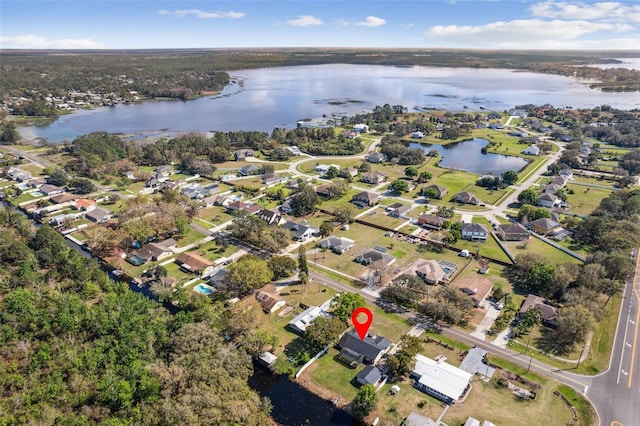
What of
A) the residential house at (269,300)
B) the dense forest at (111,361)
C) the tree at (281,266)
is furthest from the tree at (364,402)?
the tree at (281,266)

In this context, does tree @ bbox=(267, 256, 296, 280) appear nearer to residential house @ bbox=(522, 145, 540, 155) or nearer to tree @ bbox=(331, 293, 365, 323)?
tree @ bbox=(331, 293, 365, 323)

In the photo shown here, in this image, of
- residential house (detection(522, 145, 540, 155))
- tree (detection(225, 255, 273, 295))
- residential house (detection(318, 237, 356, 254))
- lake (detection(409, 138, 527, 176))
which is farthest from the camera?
residential house (detection(522, 145, 540, 155))

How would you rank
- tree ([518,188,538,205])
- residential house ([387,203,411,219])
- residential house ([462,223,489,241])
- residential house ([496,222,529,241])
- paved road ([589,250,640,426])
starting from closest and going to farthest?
paved road ([589,250,640,426]) → residential house ([462,223,489,241]) → residential house ([496,222,529,241]) → residential house ([387,203,411,219]) → tree ([518,188,538,205])

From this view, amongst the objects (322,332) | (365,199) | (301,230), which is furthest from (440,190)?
(322,332)

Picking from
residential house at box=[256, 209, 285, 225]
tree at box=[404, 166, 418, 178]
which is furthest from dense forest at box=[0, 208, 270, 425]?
tree at box=[404, 166, 418, 178]

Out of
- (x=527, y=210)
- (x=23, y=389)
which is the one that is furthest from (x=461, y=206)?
(x=23, y=389)
